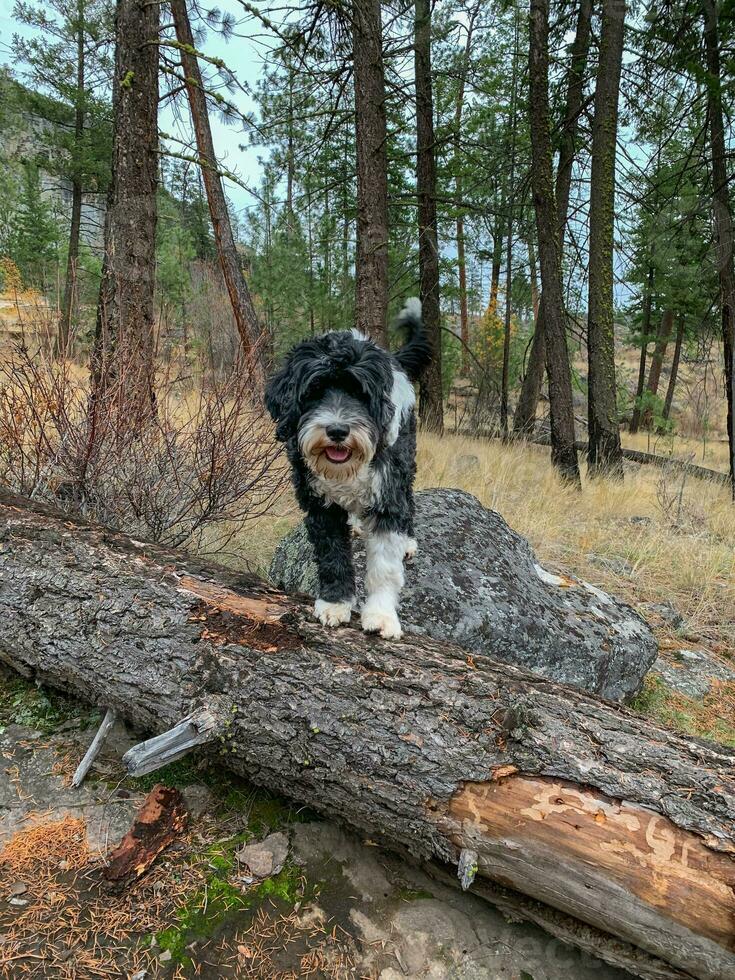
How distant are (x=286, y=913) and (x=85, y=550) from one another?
6.81 ft

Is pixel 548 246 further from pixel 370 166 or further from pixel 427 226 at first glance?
pixel 370 166

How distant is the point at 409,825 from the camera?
7.41 feet

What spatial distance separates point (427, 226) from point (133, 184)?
16.1 feet

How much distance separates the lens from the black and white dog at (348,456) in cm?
262

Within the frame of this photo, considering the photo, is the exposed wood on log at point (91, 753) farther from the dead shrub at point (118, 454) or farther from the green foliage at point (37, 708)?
the dead shrub at point (118, 454)

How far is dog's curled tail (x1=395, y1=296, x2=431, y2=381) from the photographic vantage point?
12.0ft

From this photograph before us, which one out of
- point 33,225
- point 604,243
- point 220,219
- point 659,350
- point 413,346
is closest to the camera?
point 413,346

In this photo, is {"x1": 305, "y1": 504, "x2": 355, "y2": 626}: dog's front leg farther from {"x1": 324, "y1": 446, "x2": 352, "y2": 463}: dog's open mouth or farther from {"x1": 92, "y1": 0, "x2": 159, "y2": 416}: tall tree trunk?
{"x1": 92, "y1": 0, "x2": 159, "y2": 416}: tall tree trunk

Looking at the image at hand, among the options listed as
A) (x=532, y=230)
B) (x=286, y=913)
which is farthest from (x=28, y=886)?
(x=532, y=230)

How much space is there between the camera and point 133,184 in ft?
19.0

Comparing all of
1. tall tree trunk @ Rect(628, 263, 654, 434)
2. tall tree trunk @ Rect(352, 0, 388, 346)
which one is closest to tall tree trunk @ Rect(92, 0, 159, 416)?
tall tree trunk @ Rect(352, 0, 388, 346)

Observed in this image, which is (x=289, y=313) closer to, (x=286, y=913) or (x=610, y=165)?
(x=610, y=165)

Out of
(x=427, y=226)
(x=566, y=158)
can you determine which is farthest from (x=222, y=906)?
(x=566, y=158)

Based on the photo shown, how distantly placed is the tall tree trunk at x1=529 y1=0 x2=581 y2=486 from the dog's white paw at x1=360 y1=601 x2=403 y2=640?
6800 millimetres
